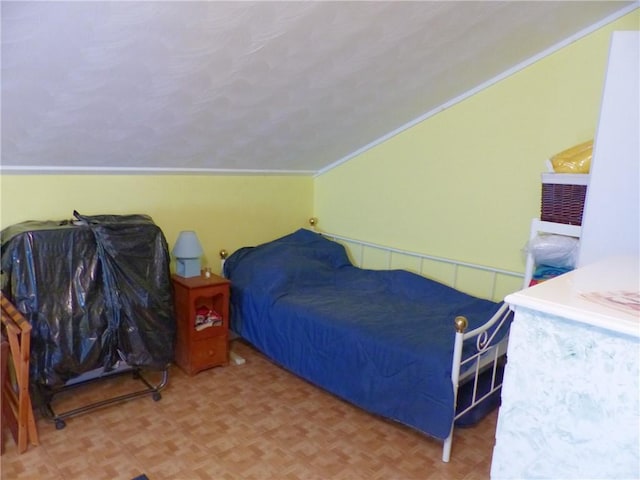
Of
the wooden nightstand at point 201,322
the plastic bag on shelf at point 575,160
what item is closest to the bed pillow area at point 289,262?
the wooden nightstand at point 201,322

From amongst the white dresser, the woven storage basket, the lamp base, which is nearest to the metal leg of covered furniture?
the lamp base

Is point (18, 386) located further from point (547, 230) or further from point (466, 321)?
point (547, 230)

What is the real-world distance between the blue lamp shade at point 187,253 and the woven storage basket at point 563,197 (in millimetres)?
1934

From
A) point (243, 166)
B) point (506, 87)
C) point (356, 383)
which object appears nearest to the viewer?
point (356, 383)

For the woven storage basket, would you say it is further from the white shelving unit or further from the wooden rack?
the wooden rack

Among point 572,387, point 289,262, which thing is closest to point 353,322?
point 289,262

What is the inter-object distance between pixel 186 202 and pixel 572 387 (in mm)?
2526

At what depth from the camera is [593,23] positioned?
2.27m

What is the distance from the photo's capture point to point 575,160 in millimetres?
2137

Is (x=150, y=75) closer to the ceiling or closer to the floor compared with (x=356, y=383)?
closer to the ceiling

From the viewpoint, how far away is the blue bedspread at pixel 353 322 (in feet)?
6.72

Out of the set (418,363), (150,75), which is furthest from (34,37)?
(418,363)

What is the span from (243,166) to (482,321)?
179cm

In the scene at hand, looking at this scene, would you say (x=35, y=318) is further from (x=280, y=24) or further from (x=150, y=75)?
(x=280, y=24)
